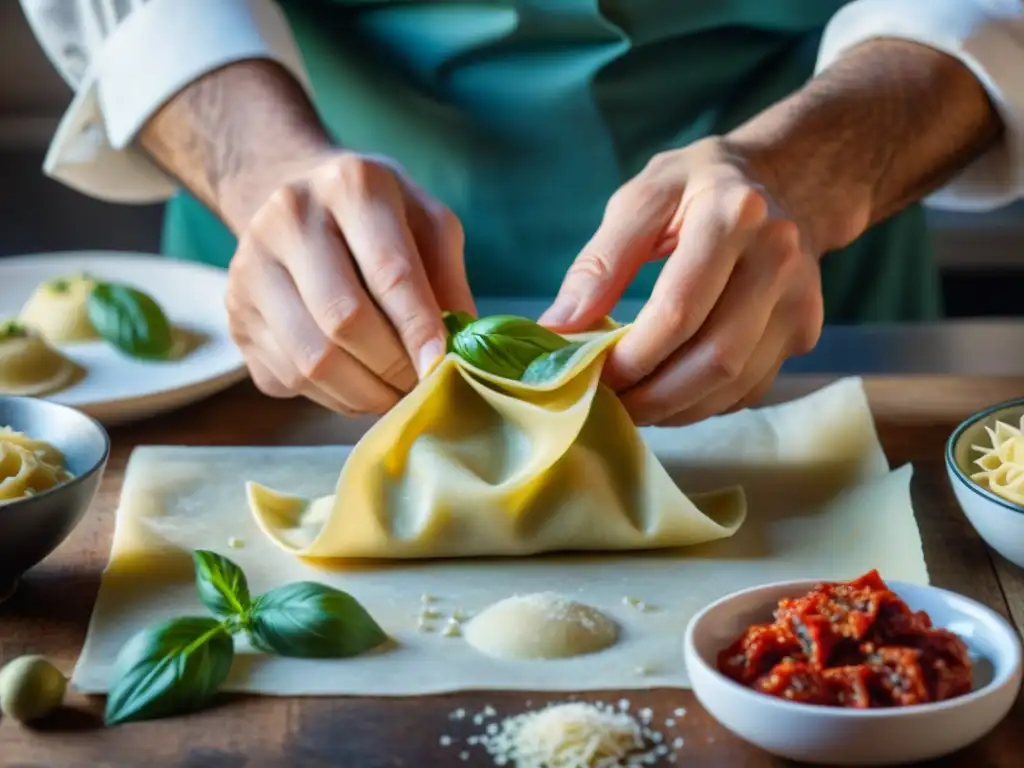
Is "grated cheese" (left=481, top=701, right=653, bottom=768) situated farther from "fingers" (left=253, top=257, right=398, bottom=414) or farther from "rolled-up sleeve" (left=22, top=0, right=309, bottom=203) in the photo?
"rolled-up sleeve" (left=22, top=0, right=309, bottom=203)

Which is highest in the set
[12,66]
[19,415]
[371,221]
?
[371,221]

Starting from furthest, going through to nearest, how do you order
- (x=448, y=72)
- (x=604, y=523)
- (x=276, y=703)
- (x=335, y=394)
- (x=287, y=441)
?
(x=448, y=72)
(x=287, y=441)
(x=335, y=394)
(x=604, y=523)
(x=276, y=703)

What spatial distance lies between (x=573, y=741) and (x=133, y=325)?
936 millimetres

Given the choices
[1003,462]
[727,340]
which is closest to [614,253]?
[727,340]

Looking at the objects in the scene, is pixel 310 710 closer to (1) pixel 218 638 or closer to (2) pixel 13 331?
(1) pixel 218 638

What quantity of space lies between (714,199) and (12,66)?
251cm

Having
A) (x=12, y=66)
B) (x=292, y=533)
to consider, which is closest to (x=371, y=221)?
(x=292, y=533)

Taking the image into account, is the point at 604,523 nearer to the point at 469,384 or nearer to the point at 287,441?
the point at 469,384

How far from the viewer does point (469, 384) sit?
125 centimetres

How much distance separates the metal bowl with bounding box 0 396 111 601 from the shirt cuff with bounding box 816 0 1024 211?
1.03 meters

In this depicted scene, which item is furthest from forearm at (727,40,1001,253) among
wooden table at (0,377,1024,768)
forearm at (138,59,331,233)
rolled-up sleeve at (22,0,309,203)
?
rolled-up sleeve at (22,0,309,203)

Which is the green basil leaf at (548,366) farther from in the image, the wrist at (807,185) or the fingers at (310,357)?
the wrist at (807,185)

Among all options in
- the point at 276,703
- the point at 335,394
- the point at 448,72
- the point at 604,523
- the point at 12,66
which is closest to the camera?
the point at 276,703

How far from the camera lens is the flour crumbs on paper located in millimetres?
888
